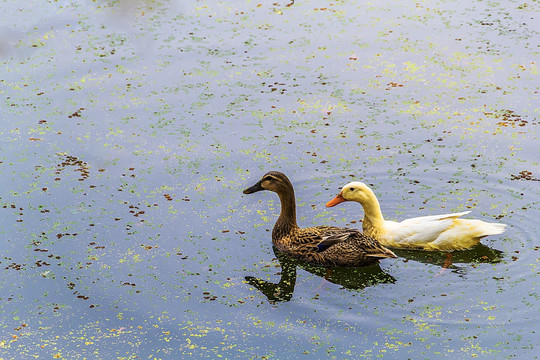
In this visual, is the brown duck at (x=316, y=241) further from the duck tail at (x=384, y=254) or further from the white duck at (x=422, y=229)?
the white duck at (x=422, y=229)

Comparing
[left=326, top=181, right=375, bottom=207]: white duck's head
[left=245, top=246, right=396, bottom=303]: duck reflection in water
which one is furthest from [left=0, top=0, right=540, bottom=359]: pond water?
[left=326, top=181, right=375, bottom=207]: white duck's head

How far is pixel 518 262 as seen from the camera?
731 centimetres

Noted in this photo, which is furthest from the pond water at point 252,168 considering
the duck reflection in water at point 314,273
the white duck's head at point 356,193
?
the white duck's head at point 356,193

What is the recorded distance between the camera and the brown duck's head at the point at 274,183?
7824 millimetres

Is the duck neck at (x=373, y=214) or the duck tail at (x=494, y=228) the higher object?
the duck tail at (x=494, y=228)

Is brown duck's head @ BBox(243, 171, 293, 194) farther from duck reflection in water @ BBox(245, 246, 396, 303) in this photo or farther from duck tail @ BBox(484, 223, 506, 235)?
duck tail @ BBox(484, 223, 506, 235)

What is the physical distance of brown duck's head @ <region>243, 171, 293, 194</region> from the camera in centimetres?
782

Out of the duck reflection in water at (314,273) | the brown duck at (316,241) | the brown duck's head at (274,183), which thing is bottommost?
the duck reflection in water at (314,273)

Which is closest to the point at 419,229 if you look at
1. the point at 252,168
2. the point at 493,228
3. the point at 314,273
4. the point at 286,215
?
the point at 493,228

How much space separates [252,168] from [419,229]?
6.84 ft

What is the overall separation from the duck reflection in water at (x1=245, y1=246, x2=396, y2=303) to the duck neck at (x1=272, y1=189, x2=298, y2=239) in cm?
18

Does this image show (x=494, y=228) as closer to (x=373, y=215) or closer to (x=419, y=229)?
(x=419, y=229)

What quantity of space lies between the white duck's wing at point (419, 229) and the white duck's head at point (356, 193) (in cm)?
32

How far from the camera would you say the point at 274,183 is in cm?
787
